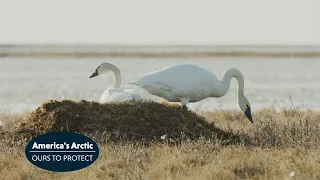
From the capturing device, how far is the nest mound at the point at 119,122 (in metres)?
11.3

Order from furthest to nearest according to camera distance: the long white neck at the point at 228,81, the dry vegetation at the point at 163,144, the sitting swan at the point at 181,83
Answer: the long white neck at the point at 228,81, the sitting swan at the point at 181,83, the dry vegetation at the point at 163,144

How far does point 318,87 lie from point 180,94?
16223 mm

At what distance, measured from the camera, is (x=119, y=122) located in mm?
11477

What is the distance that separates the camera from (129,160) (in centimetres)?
937

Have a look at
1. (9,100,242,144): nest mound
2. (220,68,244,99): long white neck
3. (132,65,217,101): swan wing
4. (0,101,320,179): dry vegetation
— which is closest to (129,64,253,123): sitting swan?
(132,65,217,101): swan wing

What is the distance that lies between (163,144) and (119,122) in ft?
3.30

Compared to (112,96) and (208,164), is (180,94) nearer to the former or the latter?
(112,96)

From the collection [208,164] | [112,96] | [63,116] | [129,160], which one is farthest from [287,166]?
[112,96]

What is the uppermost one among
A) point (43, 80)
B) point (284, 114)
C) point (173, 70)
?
point (173, 70)

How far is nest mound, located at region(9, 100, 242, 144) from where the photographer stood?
11.3m

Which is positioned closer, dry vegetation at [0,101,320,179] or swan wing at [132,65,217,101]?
dry vegetation at [0,101,320,179]

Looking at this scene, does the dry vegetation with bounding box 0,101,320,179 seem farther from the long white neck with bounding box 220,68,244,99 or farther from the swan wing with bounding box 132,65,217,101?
the long white neck with bounding box 220,68,244,99

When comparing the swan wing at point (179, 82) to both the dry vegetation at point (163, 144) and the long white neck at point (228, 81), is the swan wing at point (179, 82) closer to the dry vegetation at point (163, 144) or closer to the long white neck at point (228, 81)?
the long white neck at point (228, 81)

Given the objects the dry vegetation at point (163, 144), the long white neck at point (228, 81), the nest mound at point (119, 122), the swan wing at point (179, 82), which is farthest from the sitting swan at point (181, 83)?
the nest mound at point (119, 122)
